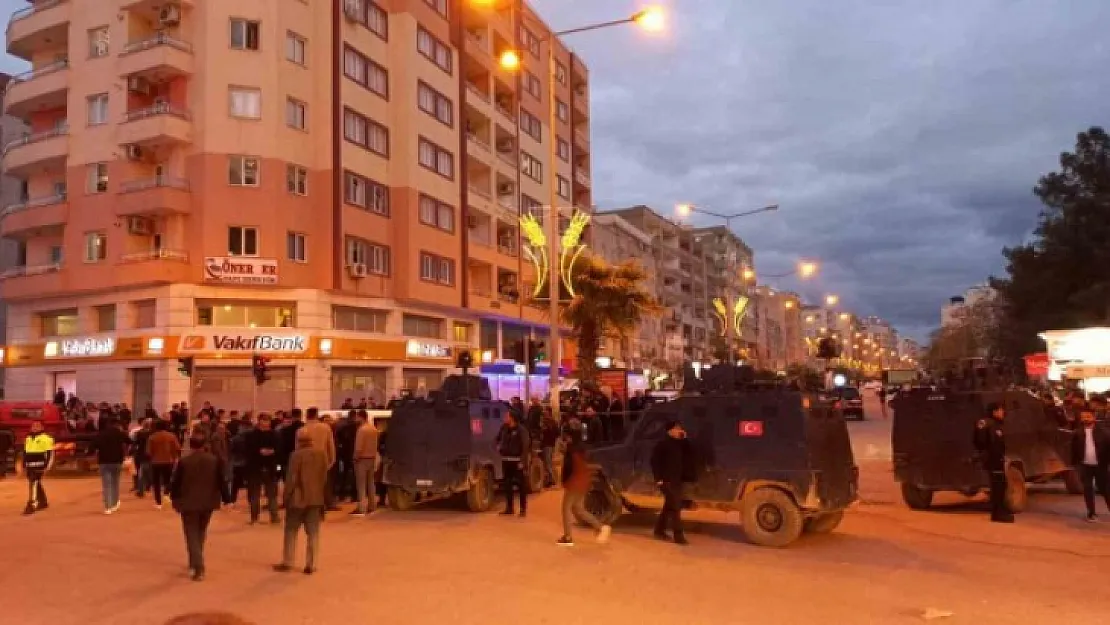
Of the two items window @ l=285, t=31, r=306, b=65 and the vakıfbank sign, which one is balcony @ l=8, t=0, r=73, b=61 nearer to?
window @ l=285, t=31, r=306, b=65

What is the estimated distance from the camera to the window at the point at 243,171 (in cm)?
3431

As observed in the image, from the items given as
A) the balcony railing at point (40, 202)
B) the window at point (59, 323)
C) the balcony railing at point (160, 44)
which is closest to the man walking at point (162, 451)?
the balcony railing at point (160, 44)

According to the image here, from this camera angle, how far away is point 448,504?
52.0 ft

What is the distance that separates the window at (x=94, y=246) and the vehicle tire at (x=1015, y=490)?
3339cm

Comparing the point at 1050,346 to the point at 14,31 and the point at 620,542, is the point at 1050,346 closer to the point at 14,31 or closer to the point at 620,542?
the point at 620,542

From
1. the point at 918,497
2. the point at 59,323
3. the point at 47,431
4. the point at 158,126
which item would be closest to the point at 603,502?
the point at 918,497

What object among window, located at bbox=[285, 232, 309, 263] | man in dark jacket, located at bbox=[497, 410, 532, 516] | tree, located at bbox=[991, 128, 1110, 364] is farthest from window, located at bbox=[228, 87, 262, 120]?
tree, located at bbox=[991, 128, 1110, 364]

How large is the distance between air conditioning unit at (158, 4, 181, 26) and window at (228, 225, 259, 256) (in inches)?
332

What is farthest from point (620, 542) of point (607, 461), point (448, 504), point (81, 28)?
point (81, 28)

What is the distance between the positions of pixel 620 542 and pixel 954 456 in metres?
6.14

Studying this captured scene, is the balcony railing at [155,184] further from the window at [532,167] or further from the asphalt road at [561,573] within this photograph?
the window at [532,167]

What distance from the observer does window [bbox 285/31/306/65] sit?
35.7 metres

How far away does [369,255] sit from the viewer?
3891 centimetres

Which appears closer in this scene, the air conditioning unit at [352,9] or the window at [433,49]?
the air conditioning unit at [352,9]
